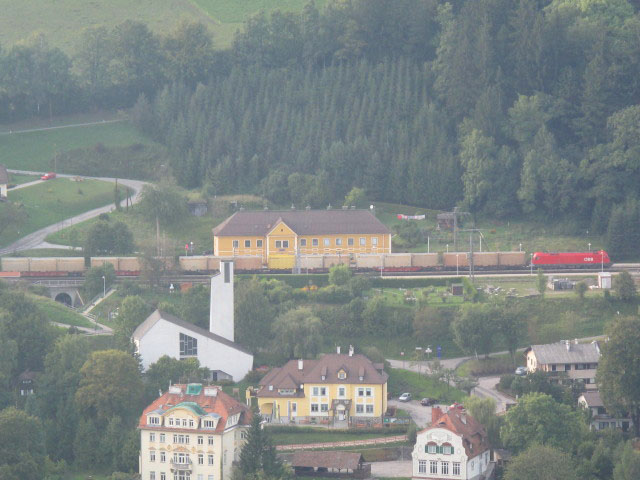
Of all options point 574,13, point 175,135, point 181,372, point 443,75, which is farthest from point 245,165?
point 181,372

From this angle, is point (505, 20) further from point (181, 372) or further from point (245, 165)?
point (181, 372)

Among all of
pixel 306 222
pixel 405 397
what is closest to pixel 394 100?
pixel 306 222

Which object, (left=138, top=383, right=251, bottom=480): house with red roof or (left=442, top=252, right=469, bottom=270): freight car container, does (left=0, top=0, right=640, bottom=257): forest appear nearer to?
(left=442, top=252, right=469, bottom=270): freight car container

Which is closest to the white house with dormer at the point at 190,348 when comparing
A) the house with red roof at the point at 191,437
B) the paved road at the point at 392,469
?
the house with red roof at the point at 191,437

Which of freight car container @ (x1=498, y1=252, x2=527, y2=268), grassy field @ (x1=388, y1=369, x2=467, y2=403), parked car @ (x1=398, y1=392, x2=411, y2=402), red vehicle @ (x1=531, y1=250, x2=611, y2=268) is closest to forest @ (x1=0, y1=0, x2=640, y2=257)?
red vehicle @ (x1=531, y1=250, x2=611, y2=268)

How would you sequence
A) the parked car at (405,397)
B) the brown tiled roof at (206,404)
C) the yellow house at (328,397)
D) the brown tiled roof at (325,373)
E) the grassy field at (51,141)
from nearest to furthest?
the brown tiled roof at (206,404)
the yellow house at (328,397)
the brown tiled roof at (325,373)
the parked car at (405,397)
the grassy field at (51,141)

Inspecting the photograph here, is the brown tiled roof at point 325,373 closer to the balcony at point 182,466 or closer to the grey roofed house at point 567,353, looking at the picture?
the grey roofed house at point 567,353
